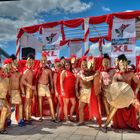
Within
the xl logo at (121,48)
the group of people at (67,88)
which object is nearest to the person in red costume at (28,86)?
the group of people at (67,88)

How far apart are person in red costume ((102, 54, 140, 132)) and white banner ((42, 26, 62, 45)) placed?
550 centimetres

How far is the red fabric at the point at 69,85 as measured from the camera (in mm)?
7480

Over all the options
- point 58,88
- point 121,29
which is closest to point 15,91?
point 58,88

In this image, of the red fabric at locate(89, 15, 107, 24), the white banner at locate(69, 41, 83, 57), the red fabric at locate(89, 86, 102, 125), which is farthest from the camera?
the white banner at locate(69, 41, 83, 57)

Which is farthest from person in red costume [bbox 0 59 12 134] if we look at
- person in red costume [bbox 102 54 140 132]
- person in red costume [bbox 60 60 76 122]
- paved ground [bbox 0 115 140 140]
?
person in red costume [bbox 102 54 140 132]

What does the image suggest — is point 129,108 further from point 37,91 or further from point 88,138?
point 37,91

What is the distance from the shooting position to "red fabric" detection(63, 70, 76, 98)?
748cm

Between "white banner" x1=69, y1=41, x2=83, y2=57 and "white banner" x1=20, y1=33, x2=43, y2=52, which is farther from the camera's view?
"white banner" x1=69, y1=41, x2=83, y2=57

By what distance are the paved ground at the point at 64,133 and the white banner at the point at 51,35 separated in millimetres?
5288

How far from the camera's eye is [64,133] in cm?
614

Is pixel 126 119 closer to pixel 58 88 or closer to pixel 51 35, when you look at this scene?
pixel 58 88

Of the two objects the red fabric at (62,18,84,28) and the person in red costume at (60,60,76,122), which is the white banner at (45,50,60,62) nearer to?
the red fabric at (62,18,84,28)

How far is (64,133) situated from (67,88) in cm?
156

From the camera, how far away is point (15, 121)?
7.75 metres
